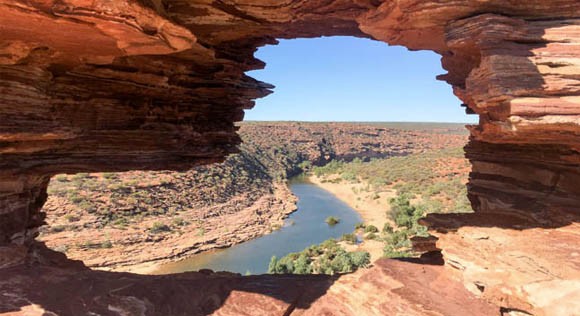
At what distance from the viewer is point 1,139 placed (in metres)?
8.30

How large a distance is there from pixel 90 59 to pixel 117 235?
23382 millimetres

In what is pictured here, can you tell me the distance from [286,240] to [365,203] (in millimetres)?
17987

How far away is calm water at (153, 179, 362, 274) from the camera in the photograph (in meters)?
28.5

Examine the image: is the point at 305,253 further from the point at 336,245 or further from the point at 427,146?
the point at 427,146

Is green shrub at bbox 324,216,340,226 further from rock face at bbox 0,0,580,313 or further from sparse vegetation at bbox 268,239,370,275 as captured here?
rock face at bbox 0,0,580,313

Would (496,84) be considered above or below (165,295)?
above

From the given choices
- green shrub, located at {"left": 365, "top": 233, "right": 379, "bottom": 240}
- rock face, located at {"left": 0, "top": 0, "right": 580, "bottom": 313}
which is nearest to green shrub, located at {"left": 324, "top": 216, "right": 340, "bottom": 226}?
green shrub, located at {"left": 365, "top": 233, "right": 379, "bottom": 240}

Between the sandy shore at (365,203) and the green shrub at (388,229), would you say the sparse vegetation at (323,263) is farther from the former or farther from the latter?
the green shrub at (388,229)

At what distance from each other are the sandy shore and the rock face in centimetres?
1750

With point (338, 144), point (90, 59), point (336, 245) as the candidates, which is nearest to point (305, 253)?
point (336, 245)

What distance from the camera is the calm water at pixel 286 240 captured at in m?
28.5

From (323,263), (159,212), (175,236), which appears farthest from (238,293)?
(159,212)

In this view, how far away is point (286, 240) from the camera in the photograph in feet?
119

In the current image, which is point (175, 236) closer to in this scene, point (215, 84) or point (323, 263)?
point (323, 263)
